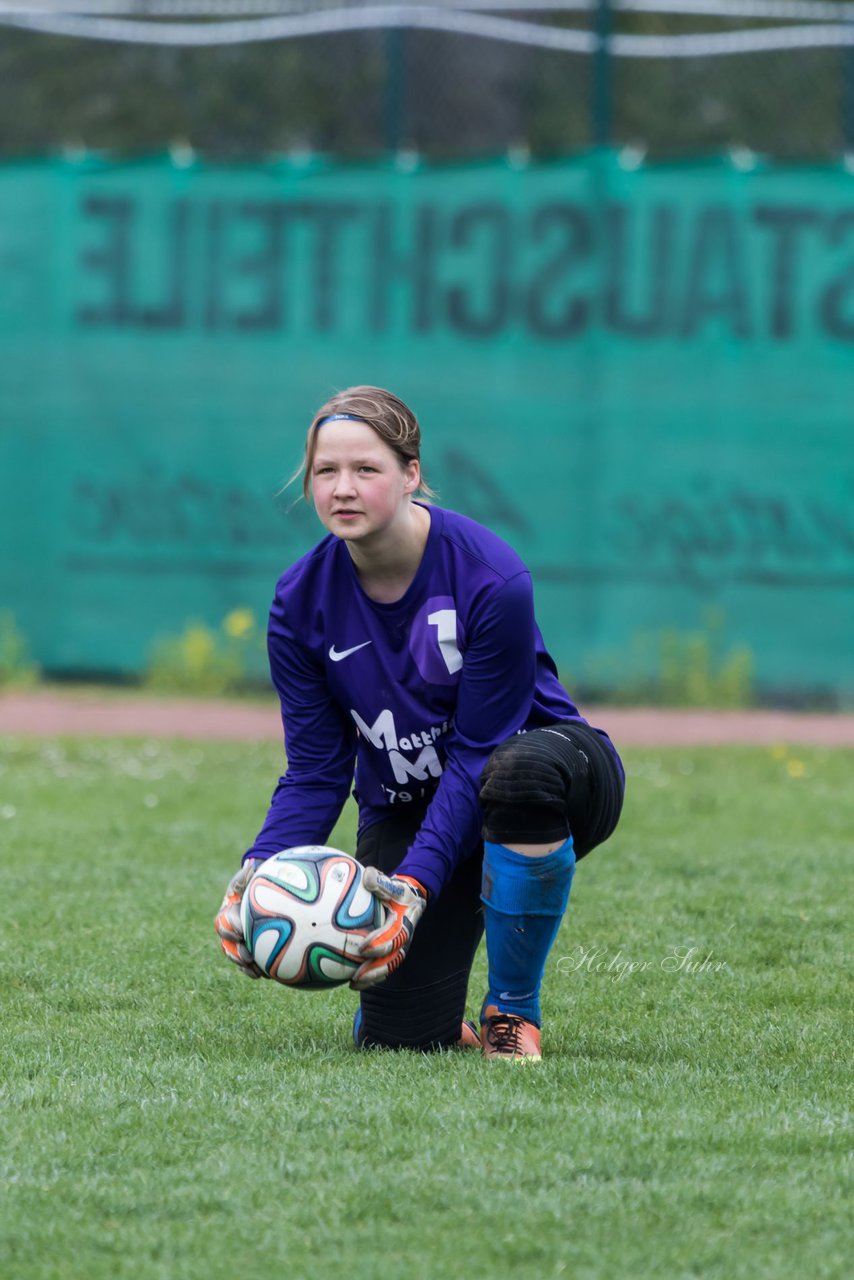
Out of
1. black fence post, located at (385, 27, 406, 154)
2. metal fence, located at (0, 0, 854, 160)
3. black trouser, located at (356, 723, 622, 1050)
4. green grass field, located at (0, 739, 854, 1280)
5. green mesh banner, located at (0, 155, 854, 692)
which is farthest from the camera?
metal fence, located at (0, 0, 854, 160)

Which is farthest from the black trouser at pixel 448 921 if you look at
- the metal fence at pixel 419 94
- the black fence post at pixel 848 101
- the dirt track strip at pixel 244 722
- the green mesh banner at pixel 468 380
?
the metal fence at pixel 419 94

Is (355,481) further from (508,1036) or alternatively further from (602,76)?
(602,76)

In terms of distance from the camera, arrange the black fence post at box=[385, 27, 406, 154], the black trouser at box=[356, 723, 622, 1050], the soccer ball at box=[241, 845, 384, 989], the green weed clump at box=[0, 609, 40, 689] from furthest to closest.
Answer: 1. the black fence post at box=[385, 27, 406, 154]
2. the green weed clump at box=[0, 609, 40, 689]
3. the black trouser at box=[356, 723, 622, 1050]
4. the soccer ball at box=[241, 845, 384, 989]

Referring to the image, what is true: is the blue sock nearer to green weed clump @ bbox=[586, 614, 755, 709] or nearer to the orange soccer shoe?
the orange soccer shoe

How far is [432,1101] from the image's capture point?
3.60 meters

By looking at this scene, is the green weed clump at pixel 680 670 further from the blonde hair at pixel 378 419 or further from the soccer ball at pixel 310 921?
the soccer ball at pixel 310 921

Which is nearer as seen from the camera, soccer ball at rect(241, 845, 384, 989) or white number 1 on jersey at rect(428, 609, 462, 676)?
soccer ball at rect(241, 845, 384, 989)

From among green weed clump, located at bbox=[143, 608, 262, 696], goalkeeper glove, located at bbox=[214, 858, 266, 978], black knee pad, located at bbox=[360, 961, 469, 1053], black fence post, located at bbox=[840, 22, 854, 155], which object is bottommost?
green weed clump, located at bbox=[143, 608, 262, 696]

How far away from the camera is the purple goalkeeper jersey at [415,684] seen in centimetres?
396

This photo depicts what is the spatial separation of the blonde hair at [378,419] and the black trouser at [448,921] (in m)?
0.66

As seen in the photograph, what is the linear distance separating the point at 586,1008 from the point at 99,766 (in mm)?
4177

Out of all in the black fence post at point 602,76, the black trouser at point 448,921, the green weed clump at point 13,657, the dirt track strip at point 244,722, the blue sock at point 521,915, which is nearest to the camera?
the blue sock at point 521,915

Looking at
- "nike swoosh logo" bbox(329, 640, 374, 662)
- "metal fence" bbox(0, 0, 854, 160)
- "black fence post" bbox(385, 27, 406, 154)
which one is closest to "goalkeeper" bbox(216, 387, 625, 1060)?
"nike swoosh logo" bbox(329, 640, 374, 662)

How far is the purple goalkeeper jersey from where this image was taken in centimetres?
396
